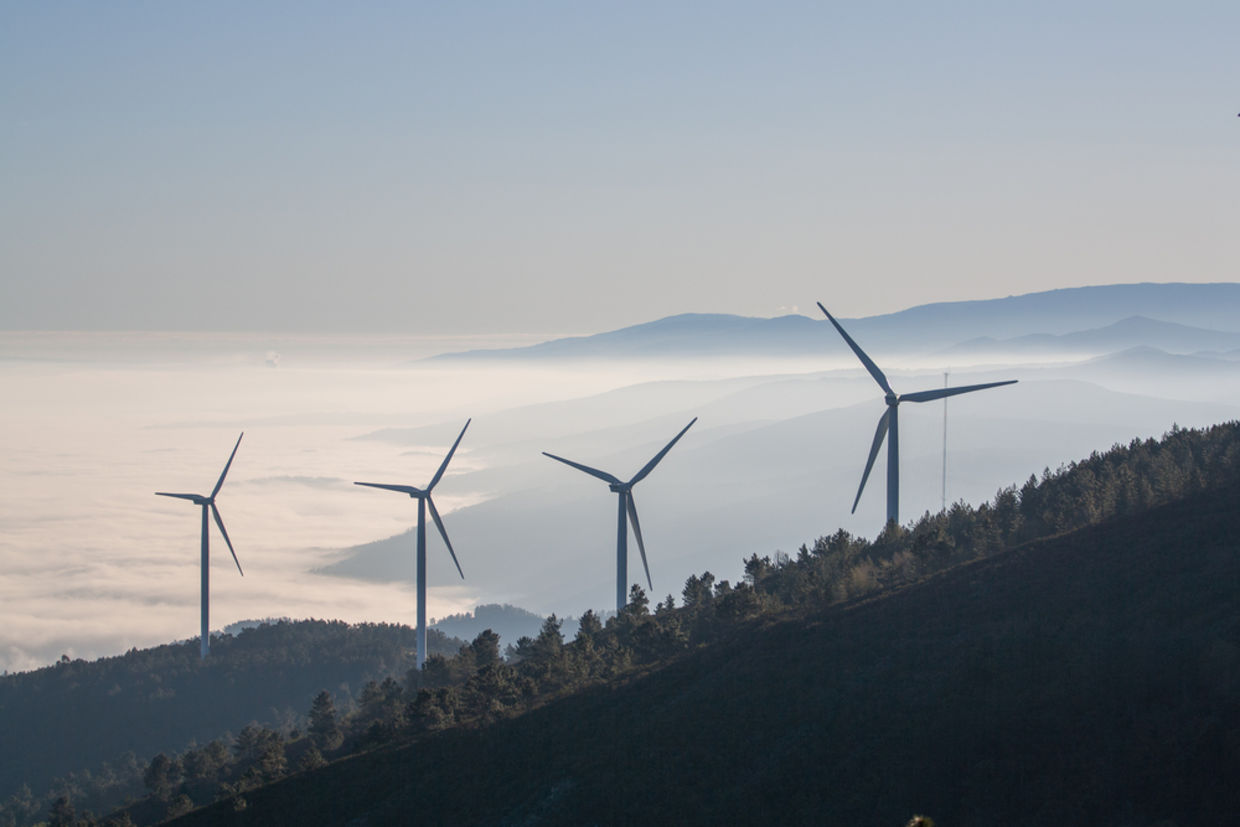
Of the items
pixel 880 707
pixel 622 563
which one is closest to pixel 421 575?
pixel 622 563

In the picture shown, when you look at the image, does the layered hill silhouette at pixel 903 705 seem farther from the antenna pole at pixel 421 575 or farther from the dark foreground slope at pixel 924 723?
the antenna pole at pixel 421 575

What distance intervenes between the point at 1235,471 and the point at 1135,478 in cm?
945

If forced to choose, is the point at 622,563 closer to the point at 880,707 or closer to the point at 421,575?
the point at 421,575

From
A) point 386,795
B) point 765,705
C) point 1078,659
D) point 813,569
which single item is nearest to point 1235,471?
point 813,569

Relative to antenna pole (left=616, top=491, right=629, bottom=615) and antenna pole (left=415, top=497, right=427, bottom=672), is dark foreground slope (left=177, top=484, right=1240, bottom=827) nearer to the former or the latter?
antenna pole (left=616, top=491, right=629, bottom=615)

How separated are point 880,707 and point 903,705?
1.26 metres

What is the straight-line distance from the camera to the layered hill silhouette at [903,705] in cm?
4609

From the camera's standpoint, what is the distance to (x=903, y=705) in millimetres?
57281

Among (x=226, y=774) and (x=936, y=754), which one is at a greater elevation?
(x=936, y=754)

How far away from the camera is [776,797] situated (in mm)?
51250

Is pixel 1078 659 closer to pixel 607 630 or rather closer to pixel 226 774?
pixel 607 630

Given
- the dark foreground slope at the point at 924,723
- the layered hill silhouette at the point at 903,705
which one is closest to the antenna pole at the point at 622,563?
the layered hill silhouette at the point at 903,705

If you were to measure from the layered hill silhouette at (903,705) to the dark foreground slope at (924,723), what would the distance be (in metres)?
0.16

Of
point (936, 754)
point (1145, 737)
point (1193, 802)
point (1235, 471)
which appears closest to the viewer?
point (1193, 802)
